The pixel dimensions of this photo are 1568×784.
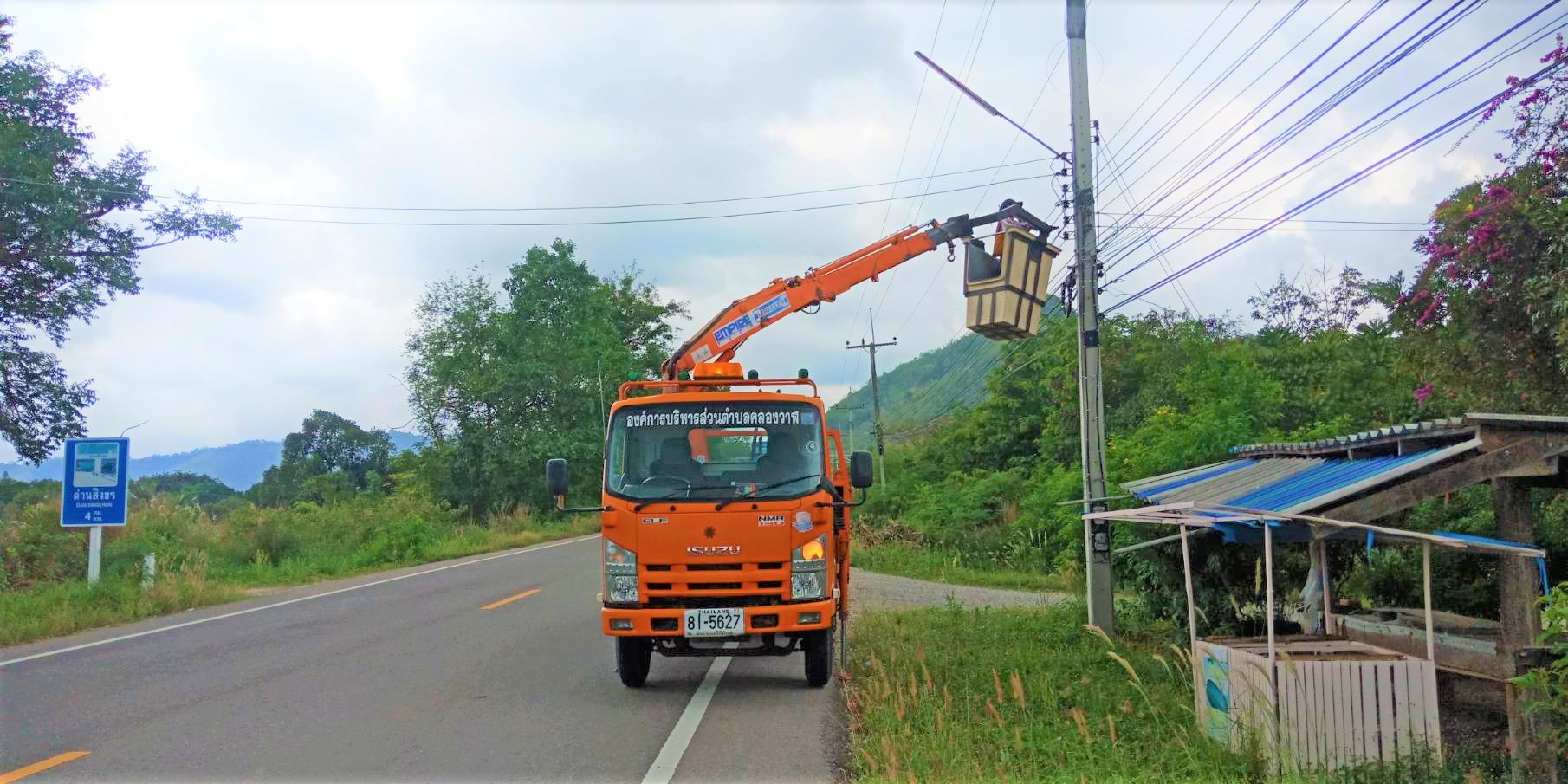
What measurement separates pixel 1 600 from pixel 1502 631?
17.2 meters

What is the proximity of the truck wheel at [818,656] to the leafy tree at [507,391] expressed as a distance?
1371 inches

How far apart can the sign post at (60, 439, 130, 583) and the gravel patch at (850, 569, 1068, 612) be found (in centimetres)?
1101

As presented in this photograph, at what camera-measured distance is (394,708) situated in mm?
7797

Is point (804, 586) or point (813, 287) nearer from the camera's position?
point (804, 586)

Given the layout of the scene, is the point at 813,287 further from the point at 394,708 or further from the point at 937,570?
the point at 937,570

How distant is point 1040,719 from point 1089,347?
5.68 meters

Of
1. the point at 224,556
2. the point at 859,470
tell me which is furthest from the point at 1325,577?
the point at 224,556

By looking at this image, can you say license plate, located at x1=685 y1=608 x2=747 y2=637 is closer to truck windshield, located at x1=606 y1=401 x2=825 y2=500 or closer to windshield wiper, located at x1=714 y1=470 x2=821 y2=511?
windshield wiper, located at x1=714 y1=470 x2=821 y2=511

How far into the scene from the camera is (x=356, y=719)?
7.40 meters

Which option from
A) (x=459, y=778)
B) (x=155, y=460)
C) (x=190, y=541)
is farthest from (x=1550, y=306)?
(x=155, y=460)

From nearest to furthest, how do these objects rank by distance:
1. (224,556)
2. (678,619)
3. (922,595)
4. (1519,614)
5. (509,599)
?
(1519,614) → (678,619) → (509,599) → (922,595) → (224,556)

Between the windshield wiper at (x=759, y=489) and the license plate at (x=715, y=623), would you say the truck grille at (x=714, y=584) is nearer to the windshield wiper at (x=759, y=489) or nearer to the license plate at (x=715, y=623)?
the license plate at (x=715, y=623)

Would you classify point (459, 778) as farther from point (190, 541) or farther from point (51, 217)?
point (51, 217)

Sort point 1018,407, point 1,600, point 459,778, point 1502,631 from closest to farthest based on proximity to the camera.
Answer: point 459,778
point 1502,631
point 1,600
point 1018,407
